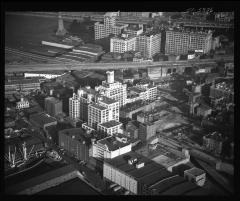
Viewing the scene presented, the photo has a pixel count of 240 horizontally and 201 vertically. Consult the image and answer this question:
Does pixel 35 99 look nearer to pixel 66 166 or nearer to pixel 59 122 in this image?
pixel 59 122

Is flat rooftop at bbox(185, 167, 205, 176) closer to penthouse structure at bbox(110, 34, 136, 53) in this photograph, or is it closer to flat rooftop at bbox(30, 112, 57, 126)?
flat rooftop at bbox(30, 112, 57, 126)

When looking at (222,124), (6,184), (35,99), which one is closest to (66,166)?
(6,184)

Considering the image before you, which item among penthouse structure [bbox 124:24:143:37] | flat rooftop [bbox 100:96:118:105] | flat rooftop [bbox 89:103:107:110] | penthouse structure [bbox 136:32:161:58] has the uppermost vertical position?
penthouse structure [bbox 124:24:143:37]

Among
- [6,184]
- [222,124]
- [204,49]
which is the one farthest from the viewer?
[204,49]

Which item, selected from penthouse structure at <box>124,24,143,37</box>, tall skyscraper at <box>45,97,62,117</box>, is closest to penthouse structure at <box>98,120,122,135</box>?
tall skyscraper at <box>45,97,62,117</box>

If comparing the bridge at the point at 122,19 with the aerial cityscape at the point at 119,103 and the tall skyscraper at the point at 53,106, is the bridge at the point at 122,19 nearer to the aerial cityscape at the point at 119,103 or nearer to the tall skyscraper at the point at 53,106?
the aerial cityscape at the point at 119,103

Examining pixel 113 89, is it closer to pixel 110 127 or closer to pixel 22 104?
pixel 110 127
